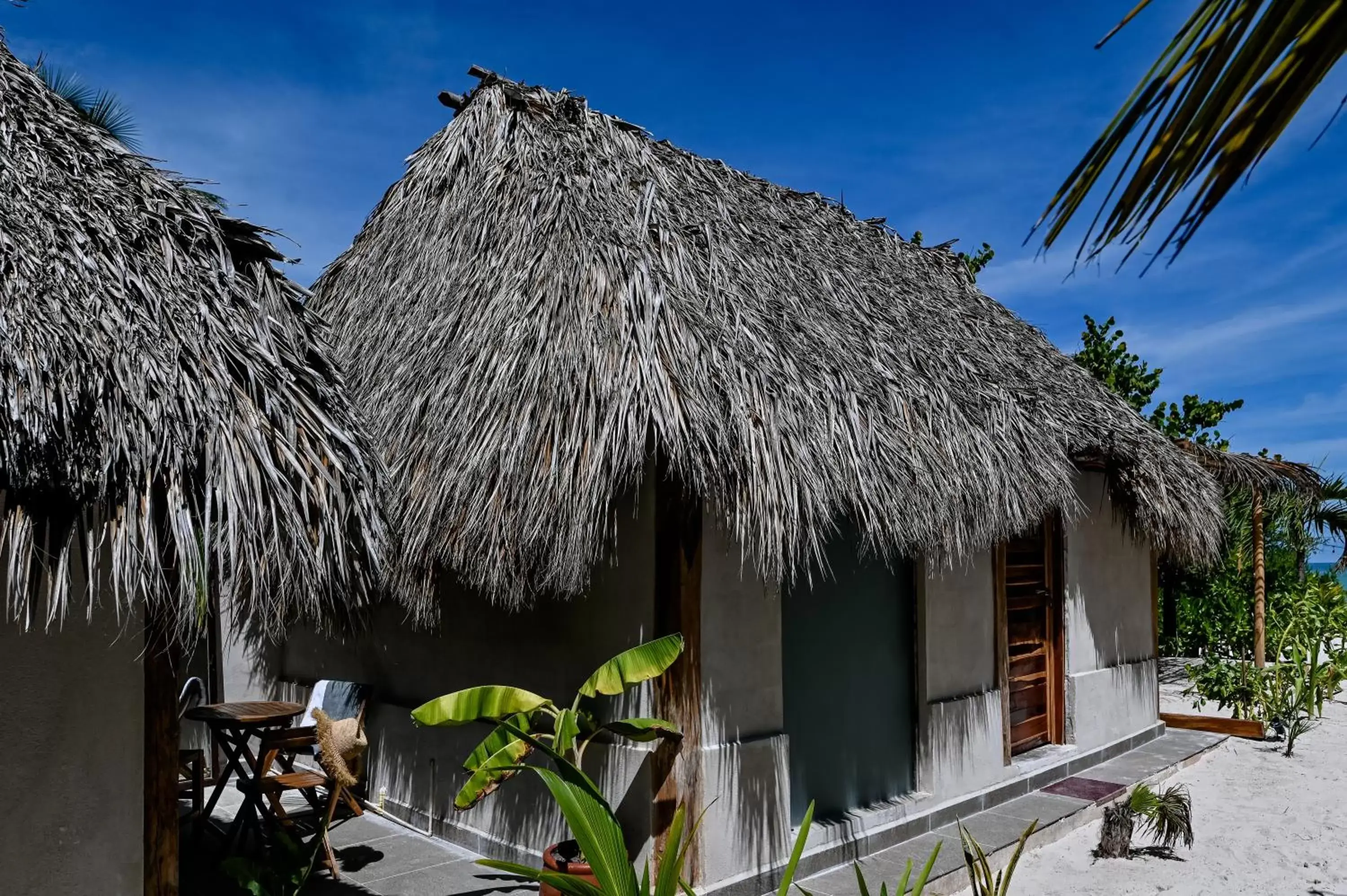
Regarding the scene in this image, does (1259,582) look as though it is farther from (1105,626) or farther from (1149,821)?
(1149,821)

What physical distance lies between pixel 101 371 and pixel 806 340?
11.6 feet

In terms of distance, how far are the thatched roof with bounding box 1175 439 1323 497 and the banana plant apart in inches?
331

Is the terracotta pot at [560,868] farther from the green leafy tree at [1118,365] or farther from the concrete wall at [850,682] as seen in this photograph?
the green leafy tree at [1118,365]

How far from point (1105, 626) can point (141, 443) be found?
7.60 meters

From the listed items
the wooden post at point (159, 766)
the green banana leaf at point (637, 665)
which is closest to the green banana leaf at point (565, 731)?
the green banana leaf at point (637, 665)

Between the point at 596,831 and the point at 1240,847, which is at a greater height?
the point at 596,831

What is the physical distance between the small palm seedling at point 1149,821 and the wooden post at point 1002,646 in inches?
36.9

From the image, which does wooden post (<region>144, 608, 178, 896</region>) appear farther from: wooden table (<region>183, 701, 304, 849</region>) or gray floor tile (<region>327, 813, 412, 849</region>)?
gray floor tile (<region>327, 813, 412, 849</region>)

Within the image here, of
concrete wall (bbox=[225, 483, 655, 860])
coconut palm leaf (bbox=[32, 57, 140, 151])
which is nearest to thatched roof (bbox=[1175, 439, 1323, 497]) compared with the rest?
concrete wall (bbox=[225, 483, 655, 860])

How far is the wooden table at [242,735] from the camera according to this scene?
4910 millimetres

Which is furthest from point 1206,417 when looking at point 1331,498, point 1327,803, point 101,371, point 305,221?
point 101,371

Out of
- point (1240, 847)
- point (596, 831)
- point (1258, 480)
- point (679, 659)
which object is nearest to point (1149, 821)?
point (1240, 847)

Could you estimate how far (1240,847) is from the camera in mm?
5746

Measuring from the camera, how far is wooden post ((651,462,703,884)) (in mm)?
4316
